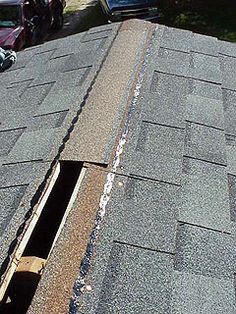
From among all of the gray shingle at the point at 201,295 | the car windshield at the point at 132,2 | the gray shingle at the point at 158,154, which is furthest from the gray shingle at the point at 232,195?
the car windshield at the point at 132,2

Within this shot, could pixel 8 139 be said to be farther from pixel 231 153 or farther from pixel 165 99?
pixel 231 153

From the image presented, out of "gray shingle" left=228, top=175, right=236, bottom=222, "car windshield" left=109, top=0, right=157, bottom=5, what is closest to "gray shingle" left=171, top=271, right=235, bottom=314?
"gray shingle" left=228, top=175, right=236, bottom=222

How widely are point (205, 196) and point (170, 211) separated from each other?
1.08ft

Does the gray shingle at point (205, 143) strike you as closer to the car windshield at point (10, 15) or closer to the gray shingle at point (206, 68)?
the gray shingle at point (206, 68)

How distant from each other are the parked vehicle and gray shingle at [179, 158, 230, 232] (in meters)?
12.3

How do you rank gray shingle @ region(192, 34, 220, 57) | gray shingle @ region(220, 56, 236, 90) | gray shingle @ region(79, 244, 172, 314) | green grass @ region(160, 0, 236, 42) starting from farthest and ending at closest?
green grass @ region(160, 0, 236, 42), gray shingle @ region(192, 34, 220, 57), gray shingle @ region(220, 56, 236, 90), gray shingle @ region(79, 244, 172, 314)

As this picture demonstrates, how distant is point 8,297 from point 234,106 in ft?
8.20

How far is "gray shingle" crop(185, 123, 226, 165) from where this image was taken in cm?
332

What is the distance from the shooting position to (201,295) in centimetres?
234

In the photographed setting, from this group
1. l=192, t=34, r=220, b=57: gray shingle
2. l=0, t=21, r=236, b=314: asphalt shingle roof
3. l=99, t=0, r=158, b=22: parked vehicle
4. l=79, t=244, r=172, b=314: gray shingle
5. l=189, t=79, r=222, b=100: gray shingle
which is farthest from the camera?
l=99, t=0, r=158, b=22: parked vehicle

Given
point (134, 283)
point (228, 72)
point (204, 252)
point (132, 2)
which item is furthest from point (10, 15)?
point (134, 283)

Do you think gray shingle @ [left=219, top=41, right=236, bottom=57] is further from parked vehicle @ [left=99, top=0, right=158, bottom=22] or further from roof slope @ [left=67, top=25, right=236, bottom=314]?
parked vehicle @ [left=99, top=0, right=158, bottom=22]

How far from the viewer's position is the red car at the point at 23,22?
12211 millimetres

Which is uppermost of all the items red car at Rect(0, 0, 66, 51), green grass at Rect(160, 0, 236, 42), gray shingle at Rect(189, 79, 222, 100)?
gray shingle at Rect(189, 79, 222, 100)
